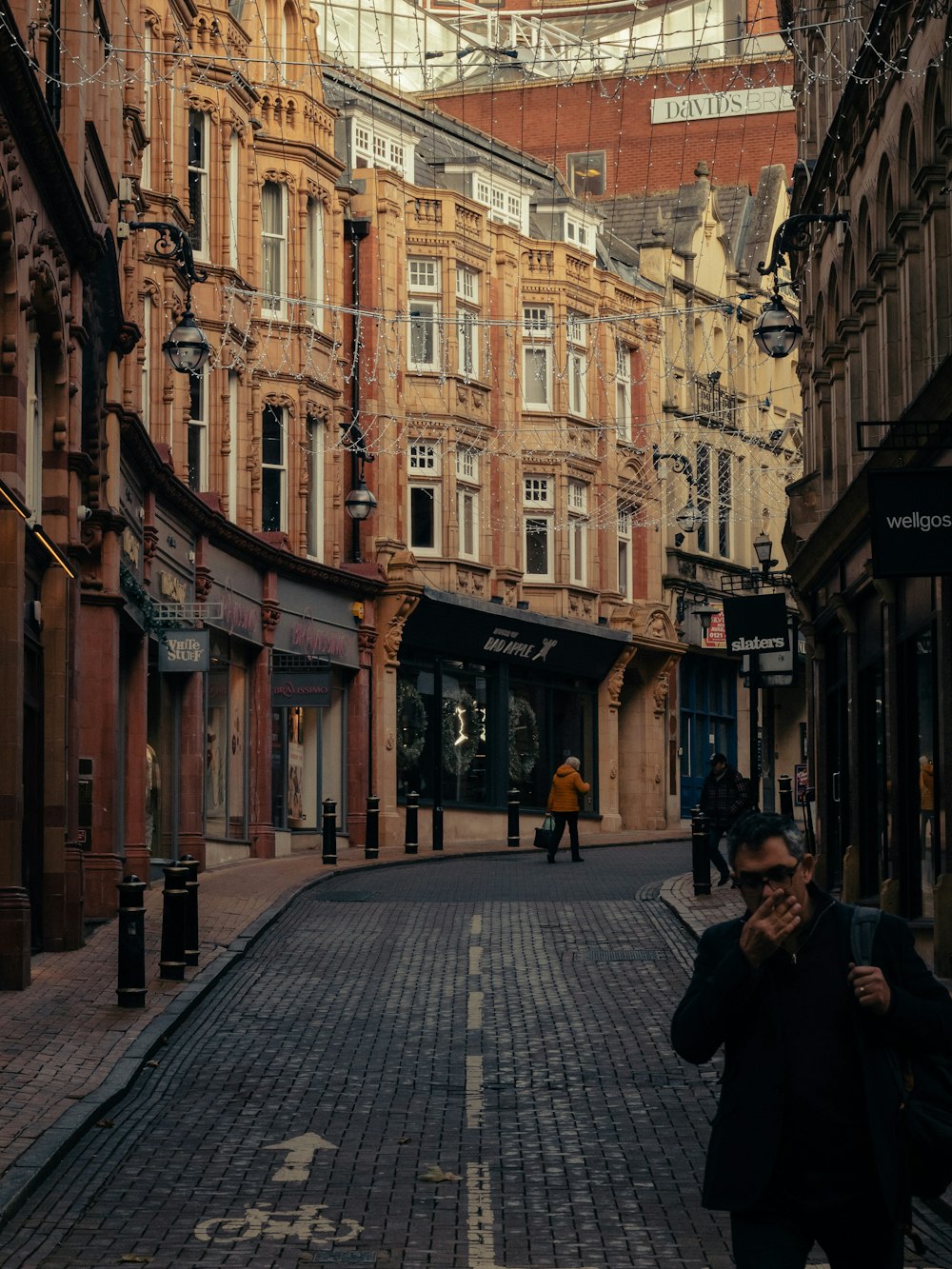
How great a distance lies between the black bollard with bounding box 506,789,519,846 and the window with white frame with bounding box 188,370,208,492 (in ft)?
28.1

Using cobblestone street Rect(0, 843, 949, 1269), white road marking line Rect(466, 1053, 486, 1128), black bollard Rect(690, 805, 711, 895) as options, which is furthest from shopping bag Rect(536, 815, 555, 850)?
white road marking line Rect(466, 1053, 486, 1128)

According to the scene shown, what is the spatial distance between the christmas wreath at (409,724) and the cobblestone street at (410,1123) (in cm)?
1941

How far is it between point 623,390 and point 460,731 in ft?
34.6

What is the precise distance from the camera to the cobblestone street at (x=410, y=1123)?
877cm

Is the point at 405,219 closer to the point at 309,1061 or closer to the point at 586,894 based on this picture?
the point at 586,894

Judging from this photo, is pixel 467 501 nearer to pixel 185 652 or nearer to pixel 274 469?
pixel 274 469

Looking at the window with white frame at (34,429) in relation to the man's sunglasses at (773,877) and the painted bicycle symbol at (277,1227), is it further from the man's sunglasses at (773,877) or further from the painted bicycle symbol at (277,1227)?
the man's sunglasses at (773,877)

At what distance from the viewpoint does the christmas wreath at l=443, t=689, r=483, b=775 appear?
138 ft

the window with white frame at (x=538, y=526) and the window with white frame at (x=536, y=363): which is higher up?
the window with white frame at (x=536, y=363)

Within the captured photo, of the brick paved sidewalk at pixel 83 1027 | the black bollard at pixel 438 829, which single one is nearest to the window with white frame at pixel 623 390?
the black bollard at pixel 438 829

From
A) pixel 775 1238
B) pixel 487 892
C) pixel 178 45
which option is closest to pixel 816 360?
pixel 487 892

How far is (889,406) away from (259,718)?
1566 cm

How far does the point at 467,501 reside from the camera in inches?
1684

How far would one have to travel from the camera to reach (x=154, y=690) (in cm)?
2962
